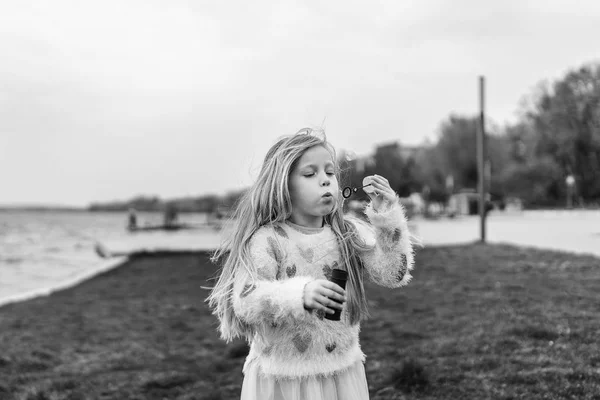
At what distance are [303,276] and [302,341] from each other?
1.00ft

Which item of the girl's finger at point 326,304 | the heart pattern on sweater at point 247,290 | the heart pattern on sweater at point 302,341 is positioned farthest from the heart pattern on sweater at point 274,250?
the girl's finger at point 326,304

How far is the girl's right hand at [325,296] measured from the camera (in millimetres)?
1987

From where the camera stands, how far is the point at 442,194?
216 feet

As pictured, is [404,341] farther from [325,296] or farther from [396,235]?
[325,296]

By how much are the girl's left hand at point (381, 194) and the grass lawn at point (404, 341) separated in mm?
1978

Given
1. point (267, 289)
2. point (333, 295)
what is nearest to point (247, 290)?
point (267, 289)

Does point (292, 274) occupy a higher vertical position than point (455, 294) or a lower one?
higher

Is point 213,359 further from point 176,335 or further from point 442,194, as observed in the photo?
point 442,194

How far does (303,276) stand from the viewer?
2252 mm

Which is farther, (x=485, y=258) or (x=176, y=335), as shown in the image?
(x=485, y=258)

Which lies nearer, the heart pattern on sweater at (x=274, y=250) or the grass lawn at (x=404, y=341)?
the heart pattern on sweater at (x=274, y=250)

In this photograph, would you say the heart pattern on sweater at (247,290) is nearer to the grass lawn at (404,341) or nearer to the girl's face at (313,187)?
the girl's face at (313,187)

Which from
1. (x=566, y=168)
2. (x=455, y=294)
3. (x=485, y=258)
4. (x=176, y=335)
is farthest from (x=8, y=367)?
(x=566, y=168)

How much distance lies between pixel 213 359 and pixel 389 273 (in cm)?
394
